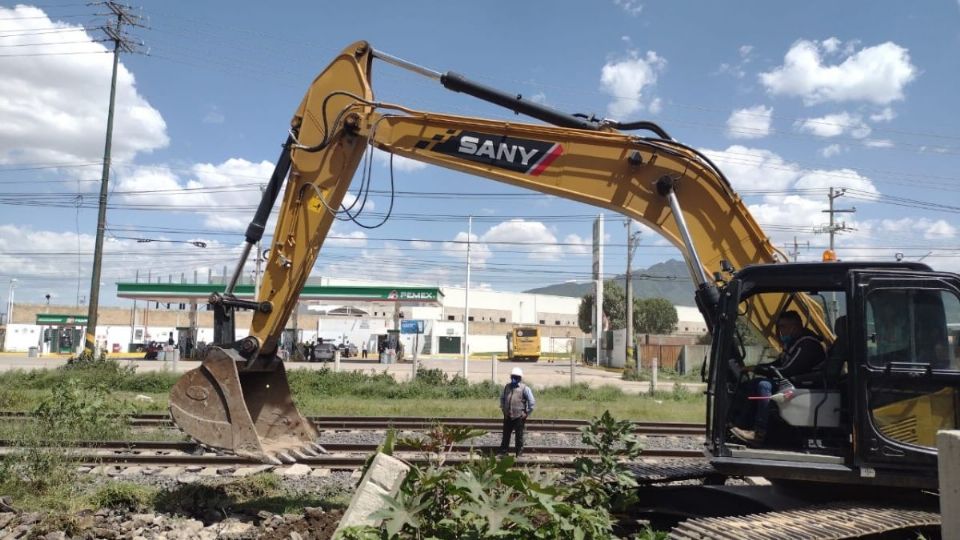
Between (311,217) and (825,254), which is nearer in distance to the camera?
(825,254)

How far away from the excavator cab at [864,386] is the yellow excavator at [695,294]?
0.01 metres

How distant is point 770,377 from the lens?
17.6 ft

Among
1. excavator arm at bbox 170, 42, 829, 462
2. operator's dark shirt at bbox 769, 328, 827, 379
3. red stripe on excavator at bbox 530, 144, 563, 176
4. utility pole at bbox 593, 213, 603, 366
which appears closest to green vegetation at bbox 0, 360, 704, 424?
excavator arm at bbox 170, 42, 829, 462

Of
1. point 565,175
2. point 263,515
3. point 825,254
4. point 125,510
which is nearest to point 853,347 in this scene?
point 825,254

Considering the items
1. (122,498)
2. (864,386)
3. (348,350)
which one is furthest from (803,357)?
(348,350)

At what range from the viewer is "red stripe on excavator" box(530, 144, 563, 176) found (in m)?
6.77

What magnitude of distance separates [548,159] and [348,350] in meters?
51.3

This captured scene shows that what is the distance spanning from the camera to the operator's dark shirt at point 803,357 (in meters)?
5.28

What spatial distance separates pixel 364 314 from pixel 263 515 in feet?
203

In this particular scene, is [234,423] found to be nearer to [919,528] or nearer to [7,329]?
[919,528]

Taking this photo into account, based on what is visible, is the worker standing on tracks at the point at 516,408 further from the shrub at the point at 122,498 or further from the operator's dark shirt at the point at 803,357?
the operator's dark shirt at the point at 803,357

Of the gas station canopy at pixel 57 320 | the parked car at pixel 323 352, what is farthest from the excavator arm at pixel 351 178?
the gas station canopy at pixel 57 320

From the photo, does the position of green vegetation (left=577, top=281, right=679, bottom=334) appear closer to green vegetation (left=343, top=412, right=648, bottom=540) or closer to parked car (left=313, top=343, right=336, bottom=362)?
parked car (left=313, top=343, right=336, bottom=362)

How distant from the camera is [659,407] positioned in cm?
2002
